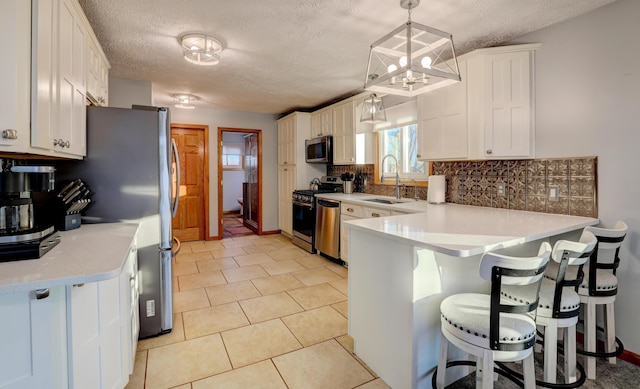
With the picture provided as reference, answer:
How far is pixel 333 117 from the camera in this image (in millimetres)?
4773

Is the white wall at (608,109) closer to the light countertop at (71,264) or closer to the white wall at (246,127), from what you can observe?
the light countertop at (71,264)

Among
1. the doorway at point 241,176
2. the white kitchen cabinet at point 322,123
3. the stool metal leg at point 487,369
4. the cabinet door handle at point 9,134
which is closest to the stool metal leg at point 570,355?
the stool metal leg at point 487,369

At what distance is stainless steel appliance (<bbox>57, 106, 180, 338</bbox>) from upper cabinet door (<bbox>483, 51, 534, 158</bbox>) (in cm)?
262

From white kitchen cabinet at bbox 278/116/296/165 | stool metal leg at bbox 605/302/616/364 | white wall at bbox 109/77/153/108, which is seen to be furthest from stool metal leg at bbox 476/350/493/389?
white kitchen cabinet at bbox 278/116/296/165

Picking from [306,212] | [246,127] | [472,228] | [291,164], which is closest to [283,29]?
→ [472,228]

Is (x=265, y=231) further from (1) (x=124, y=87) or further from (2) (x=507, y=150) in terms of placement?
(2) (x=507, y=150)

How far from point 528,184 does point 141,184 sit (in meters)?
3.11

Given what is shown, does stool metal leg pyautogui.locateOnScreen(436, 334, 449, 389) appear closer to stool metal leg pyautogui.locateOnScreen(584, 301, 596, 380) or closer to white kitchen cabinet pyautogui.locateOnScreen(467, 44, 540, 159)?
stool metal leg pyautogui.locateOnScreen(584, 301, 596, 380)

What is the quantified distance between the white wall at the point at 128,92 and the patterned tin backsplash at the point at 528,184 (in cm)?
370

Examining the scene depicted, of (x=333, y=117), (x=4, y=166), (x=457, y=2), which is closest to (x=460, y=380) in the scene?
(x=457, y=2)

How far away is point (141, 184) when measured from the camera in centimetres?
222

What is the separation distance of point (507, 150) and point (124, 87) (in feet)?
13.9

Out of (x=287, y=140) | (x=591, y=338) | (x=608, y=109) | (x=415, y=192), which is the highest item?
(x=287, y=140)

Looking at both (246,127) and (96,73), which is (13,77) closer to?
(96,73)
